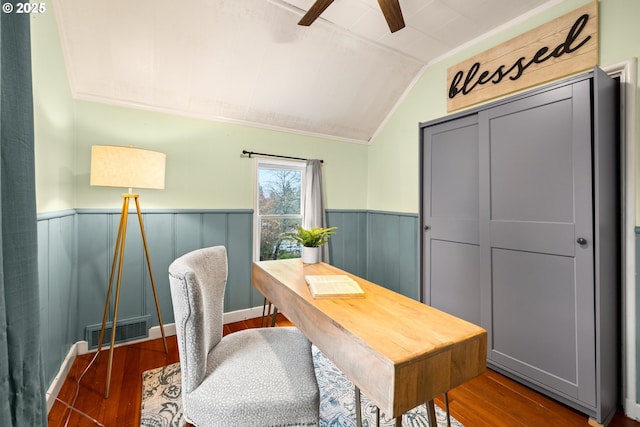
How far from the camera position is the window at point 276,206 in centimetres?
320

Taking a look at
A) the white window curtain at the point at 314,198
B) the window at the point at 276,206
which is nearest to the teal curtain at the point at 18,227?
the window at the point at 276,206

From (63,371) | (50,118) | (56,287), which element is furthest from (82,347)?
(50,118)

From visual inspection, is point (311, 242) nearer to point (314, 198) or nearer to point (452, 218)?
point (452, 218)

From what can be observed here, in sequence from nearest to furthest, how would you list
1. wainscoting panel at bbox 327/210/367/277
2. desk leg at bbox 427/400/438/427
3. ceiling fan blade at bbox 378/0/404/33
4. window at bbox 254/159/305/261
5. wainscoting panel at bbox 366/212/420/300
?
desk leg at bbox 427/400/438/427
ceiling fan blade at bbox 378/0/404/33
wainscoting panel at bbox 366/212/420/300
window at bbox 254/159/305/261
wainscoting panel at bbox 327/210/367/277

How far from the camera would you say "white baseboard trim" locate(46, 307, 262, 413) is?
5.61 feet

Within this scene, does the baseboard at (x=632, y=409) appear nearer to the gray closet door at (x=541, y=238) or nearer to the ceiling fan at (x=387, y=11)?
the gray closet door at (x=541, y=238)

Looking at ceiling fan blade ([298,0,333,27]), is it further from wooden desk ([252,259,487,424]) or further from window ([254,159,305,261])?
wooden desk ([252,259,487,424])

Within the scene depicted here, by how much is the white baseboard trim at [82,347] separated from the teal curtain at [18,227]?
1514 mm

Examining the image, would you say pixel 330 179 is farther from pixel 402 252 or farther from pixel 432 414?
pixel 432 414

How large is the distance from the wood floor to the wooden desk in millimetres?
974

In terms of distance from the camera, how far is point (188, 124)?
2.73 meters

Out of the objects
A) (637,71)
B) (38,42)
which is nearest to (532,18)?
(637,71)

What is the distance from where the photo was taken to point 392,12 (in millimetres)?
1699

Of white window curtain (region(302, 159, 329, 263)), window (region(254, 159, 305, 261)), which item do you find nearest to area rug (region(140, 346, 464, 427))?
window (region(254, 159, 305, 261))
